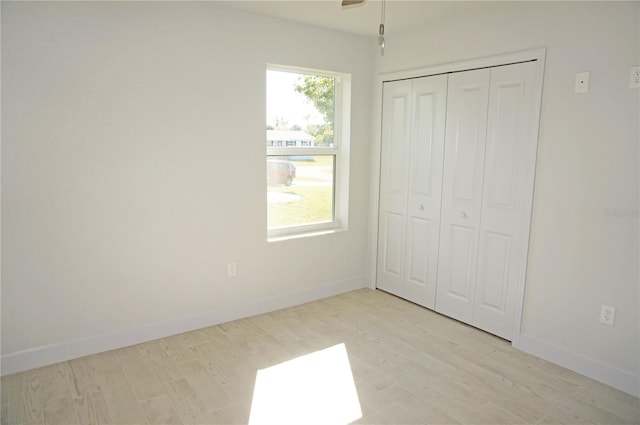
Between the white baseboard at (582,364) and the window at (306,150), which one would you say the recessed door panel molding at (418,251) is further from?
the white baseboard at (582,364)

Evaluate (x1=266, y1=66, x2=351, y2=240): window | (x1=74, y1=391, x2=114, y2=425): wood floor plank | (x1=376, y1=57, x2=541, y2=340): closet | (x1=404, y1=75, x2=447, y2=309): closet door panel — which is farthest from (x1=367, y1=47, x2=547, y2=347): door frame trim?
(x1=74, y1=391, x2=114, y2=425): wood floor plank

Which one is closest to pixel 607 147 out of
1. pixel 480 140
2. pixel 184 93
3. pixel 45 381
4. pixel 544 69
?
pixel 544 69

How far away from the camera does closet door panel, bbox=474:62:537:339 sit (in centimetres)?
294

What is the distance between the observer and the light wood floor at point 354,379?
90.6 inches

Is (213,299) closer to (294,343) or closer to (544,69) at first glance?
(294,343)

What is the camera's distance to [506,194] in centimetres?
309

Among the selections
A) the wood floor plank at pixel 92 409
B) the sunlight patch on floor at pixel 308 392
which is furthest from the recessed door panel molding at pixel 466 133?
the wood floor plank at pixel 92 409

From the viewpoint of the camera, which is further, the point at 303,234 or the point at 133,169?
the point at 303,234

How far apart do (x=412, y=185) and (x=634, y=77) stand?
5.74ft

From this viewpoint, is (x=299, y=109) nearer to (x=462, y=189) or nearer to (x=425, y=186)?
(x=425, y=186)

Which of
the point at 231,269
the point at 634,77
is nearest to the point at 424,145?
the point at 634,77

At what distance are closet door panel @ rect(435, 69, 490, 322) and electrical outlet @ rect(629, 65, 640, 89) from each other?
905 mm

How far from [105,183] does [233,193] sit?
91cm

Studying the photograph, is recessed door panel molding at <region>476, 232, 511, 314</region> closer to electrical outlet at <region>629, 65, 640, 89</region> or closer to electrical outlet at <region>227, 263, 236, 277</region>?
electrical outlet at <region>629, 65, 640, 89</region>
